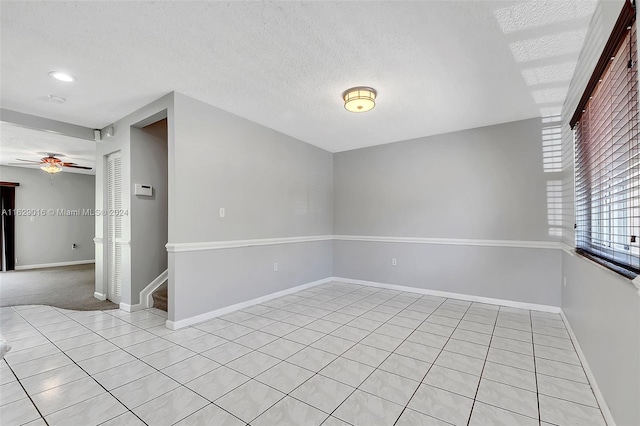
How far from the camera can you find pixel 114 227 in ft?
13.3

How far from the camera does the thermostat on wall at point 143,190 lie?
3.74m

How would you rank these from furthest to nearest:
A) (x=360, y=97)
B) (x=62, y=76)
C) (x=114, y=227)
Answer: (x=114, y=227) → (x=360, y=97) → (x=62, y=76)

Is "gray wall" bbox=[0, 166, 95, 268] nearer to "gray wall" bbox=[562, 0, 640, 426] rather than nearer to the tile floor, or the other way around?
the tile floor

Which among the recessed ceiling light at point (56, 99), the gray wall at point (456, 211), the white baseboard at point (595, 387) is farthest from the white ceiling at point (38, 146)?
the white baseboard at point (595, 387)

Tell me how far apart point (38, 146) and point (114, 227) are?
2.76m

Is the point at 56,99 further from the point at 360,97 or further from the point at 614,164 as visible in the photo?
the point at 614,164

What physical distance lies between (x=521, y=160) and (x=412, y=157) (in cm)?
149

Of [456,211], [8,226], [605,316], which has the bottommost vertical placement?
[605,316]

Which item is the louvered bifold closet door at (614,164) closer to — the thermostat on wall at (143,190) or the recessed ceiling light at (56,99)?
the thermostat on wall at (143,190)

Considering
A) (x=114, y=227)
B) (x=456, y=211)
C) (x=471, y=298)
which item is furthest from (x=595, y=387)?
(x=114, y=227)

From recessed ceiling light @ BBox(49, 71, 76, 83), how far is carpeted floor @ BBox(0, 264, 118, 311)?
9.27 ft

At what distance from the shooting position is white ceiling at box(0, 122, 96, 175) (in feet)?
14.3

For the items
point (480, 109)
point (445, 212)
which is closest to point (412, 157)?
point (445, 212)

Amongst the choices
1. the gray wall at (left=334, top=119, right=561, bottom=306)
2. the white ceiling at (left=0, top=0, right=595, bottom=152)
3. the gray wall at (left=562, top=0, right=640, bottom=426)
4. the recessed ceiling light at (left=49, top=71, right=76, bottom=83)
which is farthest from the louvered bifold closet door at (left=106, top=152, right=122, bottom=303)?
the gray wall at (left=562, top=0, right=640, bottom=426)
